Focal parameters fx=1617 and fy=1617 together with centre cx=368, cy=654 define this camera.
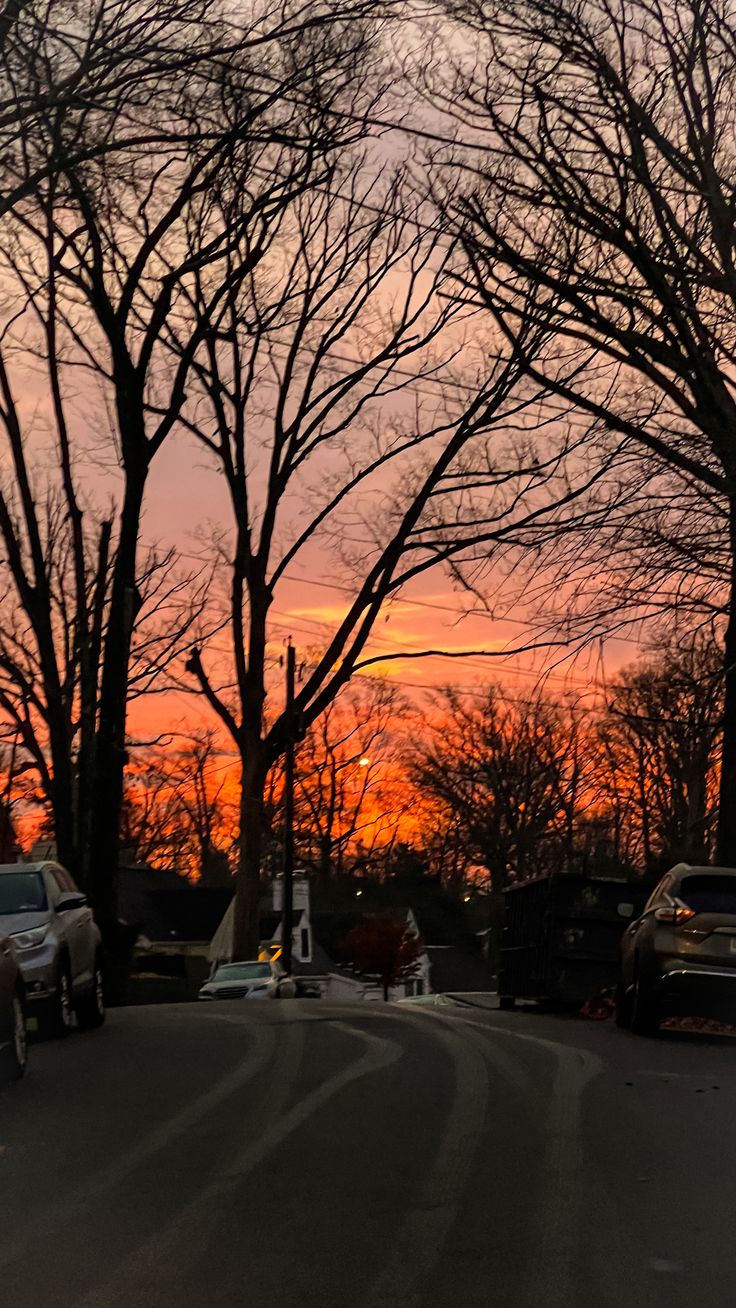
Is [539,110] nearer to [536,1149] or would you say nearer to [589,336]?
[589,336]

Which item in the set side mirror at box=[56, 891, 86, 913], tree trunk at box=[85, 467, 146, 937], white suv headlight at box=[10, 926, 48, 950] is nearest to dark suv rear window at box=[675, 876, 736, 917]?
side mirror at box=[56, 891, 86, 913]

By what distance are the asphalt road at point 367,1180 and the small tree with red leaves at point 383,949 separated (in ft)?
201

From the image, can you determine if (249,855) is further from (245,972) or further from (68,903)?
(68,903)

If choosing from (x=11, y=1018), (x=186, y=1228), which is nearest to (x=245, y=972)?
(x=11, y=1018)

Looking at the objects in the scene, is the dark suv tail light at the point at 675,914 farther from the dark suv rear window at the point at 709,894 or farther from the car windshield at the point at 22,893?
the car windshield at the point at 22,893

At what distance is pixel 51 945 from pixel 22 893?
893mm

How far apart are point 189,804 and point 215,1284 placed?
8223 cm

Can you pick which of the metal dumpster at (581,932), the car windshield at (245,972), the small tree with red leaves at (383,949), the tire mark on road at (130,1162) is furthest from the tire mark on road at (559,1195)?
the small tree with red leaves at (383,949)

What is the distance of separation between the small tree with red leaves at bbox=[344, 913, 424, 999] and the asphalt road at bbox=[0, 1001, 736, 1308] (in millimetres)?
61370

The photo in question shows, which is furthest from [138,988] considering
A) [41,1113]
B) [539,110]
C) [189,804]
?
[189,804]

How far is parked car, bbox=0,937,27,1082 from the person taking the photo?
444 inches

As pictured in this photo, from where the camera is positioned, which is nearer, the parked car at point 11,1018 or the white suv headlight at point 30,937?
the parked car at point 11,1018

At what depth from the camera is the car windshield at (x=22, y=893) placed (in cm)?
1560

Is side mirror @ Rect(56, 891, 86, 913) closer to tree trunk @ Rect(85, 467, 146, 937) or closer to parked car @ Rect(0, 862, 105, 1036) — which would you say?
parked car @ Rect(0, 862, 105, 1036)
